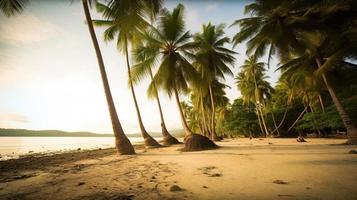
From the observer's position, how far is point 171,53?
1606 centimetres

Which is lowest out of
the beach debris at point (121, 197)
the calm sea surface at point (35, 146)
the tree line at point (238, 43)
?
the beach debris at point (121, 197)

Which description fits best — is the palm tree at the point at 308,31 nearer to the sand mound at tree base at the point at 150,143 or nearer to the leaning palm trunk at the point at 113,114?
the leaning palm trunk at the point at 113,114

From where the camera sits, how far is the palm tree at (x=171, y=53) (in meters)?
15.6

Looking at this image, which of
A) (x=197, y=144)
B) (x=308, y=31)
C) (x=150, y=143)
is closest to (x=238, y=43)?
(x=308, y=31)

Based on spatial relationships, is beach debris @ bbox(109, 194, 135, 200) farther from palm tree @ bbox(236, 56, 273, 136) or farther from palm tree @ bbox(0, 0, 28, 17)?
palm tree @ bbox(236, 56, 273, 136)

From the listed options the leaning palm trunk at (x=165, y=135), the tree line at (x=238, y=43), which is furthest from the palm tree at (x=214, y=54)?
the leaning palm trunk at (x=165, y=135)

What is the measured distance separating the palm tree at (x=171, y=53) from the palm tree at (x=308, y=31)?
4058mm

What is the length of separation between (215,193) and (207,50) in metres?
20.5

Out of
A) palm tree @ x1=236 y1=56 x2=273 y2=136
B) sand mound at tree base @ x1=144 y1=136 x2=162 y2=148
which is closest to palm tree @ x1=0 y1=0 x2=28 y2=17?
sand mound at tree base @ x1=144 y1=136 x2=162 y2=148

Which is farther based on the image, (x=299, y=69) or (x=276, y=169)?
(x=299, y=69)

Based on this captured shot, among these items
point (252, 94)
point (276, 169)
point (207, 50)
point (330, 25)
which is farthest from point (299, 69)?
point (252, 94)

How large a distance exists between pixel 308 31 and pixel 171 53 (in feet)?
29.8

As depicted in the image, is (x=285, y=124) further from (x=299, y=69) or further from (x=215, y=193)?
(x=215, y=193)

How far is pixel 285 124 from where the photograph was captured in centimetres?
3725
